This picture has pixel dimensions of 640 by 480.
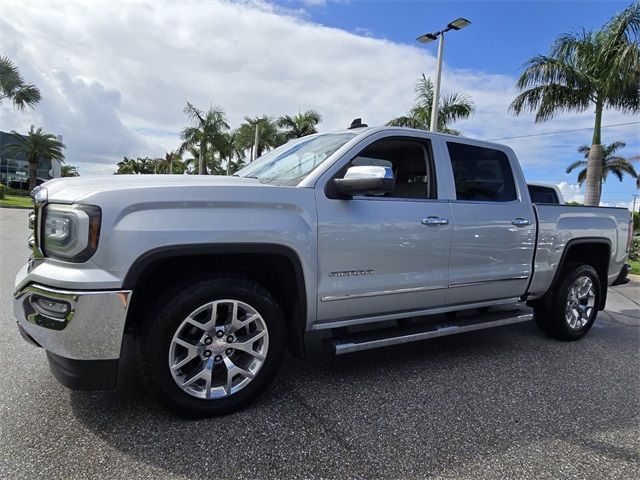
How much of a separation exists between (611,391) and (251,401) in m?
2.83

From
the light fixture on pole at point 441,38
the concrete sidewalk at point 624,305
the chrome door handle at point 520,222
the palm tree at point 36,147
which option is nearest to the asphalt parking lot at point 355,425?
the chrome door handle at point 520,222

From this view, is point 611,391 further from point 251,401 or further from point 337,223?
point 251,401

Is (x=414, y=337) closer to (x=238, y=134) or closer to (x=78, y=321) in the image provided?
(x=78, y=321)

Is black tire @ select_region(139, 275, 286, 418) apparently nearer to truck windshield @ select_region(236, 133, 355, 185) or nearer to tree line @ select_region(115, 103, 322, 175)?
truck windshield @ select_region(236, 133, 355, 185)

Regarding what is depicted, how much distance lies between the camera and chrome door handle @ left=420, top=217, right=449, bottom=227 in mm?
3495

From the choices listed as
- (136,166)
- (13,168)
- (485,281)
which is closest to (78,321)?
(485,281)

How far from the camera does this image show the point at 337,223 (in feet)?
10.1

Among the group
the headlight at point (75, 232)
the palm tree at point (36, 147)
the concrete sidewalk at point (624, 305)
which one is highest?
the palm tree at point (36, 147)

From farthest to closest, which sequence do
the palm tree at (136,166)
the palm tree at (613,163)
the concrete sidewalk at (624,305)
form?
the palm tree at (136,166) → the palm tree at (613,163) → the concrete sidewalk at (624,305)

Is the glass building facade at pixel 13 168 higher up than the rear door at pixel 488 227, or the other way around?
the glass building facade at pixel 13 168

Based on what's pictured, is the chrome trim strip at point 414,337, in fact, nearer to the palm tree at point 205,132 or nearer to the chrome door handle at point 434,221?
the chrome door handle at point 434,221

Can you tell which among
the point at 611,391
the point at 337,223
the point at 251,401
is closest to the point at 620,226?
the point at 611,391

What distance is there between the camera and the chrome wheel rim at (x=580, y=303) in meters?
4.79

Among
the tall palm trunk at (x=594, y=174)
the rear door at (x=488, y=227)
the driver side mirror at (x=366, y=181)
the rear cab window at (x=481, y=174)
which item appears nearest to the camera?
the driver side mirror at (x=366, y=181)
